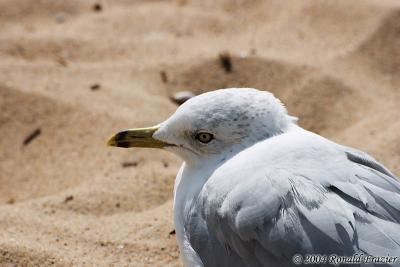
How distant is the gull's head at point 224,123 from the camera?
2291 millimetres

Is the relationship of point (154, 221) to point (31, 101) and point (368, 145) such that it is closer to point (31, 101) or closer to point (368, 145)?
point (368, 145)

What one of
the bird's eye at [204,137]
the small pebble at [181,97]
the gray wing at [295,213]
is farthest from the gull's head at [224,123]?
the small pebble at [181,97]

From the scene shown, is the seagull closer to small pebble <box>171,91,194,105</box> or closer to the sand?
the sand

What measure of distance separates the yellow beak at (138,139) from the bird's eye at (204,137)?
0.18m

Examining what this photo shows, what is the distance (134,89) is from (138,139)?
1848 mm

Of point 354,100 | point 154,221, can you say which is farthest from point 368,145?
point 154,221

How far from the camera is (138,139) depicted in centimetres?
253

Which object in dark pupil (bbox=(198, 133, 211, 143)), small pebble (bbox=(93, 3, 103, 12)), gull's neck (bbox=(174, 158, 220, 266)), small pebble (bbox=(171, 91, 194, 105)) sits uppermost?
dark pupil (bbox=(198, 133, 211, 143))

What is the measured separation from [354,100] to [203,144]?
6.62 ft

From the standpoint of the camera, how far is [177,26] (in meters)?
5.27

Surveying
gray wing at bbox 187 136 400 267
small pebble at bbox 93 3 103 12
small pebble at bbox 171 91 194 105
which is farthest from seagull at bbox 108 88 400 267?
small pebble at bbox 93 3 103 12

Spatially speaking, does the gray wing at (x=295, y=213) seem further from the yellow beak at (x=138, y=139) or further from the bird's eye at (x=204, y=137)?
the yellow beak at (x=138, y=139)

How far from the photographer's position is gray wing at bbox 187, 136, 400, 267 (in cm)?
197

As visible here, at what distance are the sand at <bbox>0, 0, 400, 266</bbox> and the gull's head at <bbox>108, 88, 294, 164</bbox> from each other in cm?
65
